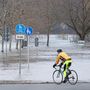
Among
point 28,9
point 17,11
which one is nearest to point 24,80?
point 17,11

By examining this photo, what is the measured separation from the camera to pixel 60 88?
17.5m

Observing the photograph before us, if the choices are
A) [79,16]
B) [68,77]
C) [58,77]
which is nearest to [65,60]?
[68,77]

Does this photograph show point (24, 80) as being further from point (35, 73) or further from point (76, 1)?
point (76, 1)

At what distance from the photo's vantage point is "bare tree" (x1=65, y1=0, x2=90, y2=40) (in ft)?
304

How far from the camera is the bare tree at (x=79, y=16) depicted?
304 ft

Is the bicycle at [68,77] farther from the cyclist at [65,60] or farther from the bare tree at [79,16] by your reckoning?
the bare tree at [79,16]

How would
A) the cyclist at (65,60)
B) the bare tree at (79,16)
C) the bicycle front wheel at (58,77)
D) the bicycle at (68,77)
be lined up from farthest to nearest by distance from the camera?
the bare tree at (79,16) → the bicycle front wheel at (58,77) → the bicycle at (68,77) → the cyclist at (65,60)

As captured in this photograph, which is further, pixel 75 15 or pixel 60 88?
pixel 75 15

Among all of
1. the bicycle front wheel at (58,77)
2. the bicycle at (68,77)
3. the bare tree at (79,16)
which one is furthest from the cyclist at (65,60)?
the bare tree at (79,16)

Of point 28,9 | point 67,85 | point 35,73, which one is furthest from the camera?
point 28,9

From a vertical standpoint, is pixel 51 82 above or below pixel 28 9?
below

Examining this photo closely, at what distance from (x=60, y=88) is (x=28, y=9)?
66.2m

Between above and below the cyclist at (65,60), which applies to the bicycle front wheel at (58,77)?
below

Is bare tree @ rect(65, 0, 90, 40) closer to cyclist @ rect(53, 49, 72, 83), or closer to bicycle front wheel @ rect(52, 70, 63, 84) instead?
bicycle front wheel @ rect(52, 70, 63, 84)
